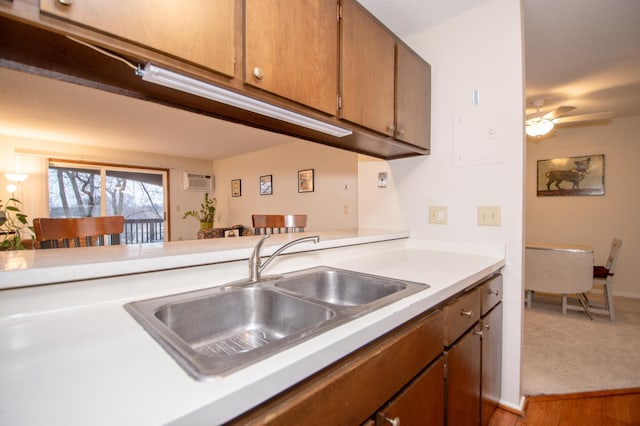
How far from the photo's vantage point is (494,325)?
1.49m

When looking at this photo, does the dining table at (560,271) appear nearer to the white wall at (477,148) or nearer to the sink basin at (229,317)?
the white wall at (477,148)

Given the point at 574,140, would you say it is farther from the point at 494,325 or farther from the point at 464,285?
the point at 464,285

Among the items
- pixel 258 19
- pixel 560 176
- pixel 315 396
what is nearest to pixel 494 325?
pixel 315 396

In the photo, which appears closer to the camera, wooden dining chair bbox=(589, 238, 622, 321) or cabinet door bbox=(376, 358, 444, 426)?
cabinet door bbox=(376, 358, 444, 426)

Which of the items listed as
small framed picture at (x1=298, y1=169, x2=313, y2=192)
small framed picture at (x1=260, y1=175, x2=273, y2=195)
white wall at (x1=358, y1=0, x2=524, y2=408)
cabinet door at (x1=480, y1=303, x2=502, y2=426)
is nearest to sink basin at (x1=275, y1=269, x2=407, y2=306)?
cabinet door at (x1=480, y1=303, x2=502, y2=426)

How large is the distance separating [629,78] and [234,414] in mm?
4108

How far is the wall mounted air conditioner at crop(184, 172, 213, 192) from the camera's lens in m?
6.59

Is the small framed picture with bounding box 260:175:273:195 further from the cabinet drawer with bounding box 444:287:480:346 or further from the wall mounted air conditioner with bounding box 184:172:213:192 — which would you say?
the cabinet drawer with bounding box 444:287:480:346

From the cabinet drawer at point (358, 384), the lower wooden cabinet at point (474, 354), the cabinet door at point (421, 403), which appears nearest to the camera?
the cabinet drawer at point (358, 384)

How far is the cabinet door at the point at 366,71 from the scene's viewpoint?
1.25m

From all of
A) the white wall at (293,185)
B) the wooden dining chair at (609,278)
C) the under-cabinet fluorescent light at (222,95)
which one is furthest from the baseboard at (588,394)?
the white wall at (293,185)

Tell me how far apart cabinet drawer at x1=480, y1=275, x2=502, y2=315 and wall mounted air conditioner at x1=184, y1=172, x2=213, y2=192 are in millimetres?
6481

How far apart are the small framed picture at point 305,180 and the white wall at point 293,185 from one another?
0.07m

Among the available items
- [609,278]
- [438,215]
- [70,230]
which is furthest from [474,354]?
[609,278]
